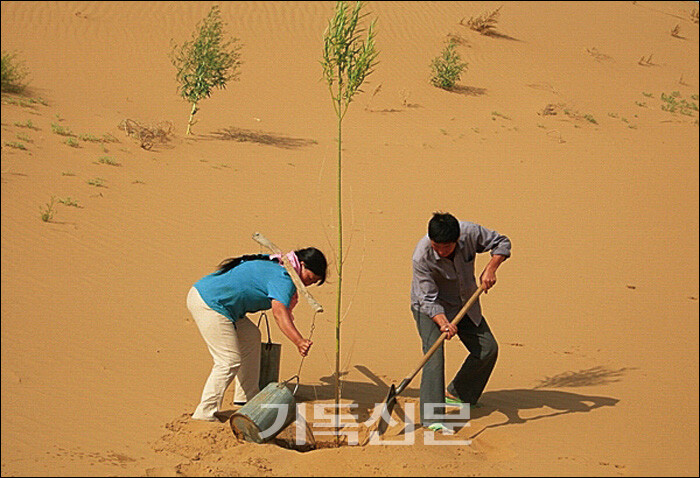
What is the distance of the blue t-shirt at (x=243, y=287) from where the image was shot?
5031 millimetres

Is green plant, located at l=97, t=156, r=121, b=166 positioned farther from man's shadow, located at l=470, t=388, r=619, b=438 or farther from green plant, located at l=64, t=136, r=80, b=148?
man's shadow, located at l=470, t=388, r=619, b=438

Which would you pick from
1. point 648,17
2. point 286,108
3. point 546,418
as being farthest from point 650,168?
point 648,17

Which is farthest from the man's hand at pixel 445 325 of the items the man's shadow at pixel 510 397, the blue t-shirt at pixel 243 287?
the blue t-shirt at pixel 243 287

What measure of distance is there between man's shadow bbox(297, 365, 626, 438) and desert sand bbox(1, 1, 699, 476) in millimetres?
30

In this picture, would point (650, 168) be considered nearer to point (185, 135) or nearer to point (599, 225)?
point (599, 225)

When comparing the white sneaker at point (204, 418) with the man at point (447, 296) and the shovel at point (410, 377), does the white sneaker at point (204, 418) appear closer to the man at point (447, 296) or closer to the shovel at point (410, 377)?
the shovel at point (410, 377)

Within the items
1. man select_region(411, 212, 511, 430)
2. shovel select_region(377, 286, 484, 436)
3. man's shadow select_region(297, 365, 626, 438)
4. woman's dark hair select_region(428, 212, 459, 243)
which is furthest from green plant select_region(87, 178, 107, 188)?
woman's dark hair select_region(428, 212, 459, 243)

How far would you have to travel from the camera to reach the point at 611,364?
6945 mm

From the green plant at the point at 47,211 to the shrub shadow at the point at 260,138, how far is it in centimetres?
601

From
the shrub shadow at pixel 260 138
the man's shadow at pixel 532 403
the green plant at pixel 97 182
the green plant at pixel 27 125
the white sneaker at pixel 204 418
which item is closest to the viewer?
the white sneaker at pixel 204 418

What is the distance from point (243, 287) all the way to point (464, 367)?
170 centimetres

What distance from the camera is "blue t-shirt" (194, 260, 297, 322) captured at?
5.03 meters

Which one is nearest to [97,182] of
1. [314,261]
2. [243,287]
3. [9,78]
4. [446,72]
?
[9,78]

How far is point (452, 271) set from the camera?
529 centimetres
